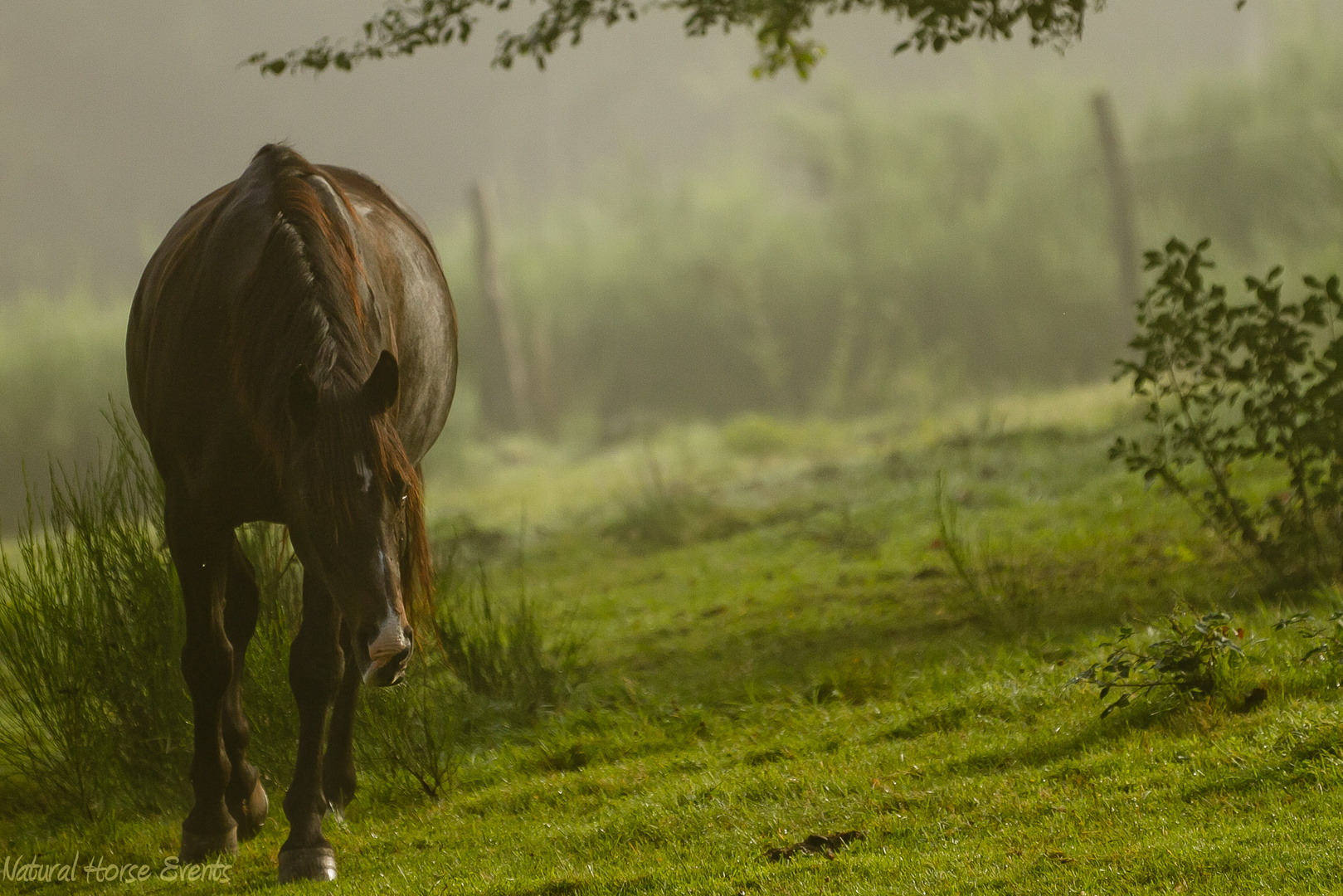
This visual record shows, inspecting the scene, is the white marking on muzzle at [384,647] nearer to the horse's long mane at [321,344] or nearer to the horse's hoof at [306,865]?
the horse's long mane at [321,344]

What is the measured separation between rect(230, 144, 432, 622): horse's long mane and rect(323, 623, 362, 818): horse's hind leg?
1.50ft

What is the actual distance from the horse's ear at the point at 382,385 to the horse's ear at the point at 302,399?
0.12 m

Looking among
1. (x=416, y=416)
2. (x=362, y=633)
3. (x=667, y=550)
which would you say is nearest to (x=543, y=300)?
(x=667, y=550)

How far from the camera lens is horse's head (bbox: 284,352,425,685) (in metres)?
2.82

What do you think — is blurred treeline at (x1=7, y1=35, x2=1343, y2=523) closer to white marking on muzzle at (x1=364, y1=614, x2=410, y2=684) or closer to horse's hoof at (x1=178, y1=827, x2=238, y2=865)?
horse's hoof at (x1=178, y1=827, x2=238, y2=865)

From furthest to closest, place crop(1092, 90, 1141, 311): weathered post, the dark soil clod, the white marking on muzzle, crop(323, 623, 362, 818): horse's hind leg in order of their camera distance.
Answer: crop(1092, 90, 1141, 311): weathered post
crop(323, 623, 362, 818): horse's hind leg
the dark soil clod
the white marking on muzzle

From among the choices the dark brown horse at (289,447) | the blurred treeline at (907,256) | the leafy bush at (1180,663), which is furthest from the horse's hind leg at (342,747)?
the blurred treeline at (907,256)

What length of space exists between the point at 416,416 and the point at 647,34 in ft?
145

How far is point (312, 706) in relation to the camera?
343 cm

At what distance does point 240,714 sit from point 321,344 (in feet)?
4.35

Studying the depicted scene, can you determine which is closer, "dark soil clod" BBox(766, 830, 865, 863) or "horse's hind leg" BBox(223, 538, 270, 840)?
"dark soil clod" BBox(766, 830, 865, 863)

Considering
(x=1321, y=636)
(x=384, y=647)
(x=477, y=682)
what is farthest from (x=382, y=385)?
(x=1321, y=636)

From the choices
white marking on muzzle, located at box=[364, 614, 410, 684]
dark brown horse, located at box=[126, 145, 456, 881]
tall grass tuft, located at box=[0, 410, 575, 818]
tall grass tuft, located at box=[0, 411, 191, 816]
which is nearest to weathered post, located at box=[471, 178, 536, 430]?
tall grass tuft, located at box=[0, 410, 575, 818]

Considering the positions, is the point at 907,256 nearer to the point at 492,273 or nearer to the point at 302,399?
the point at 492,273
